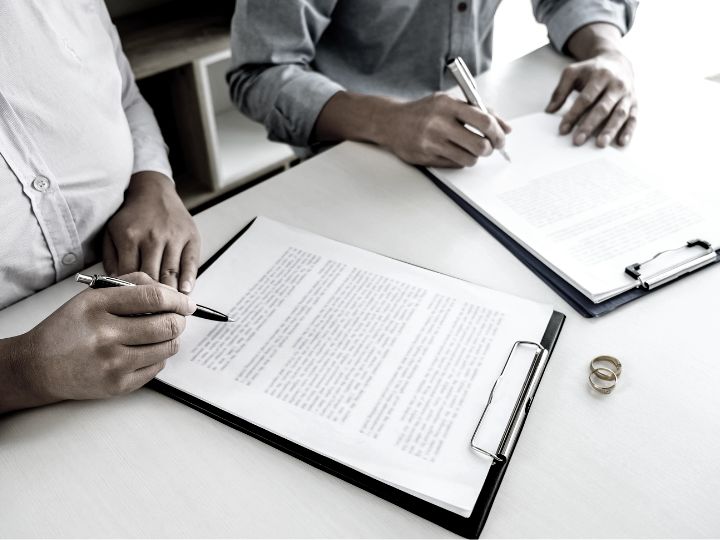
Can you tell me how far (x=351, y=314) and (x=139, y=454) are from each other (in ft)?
0.81

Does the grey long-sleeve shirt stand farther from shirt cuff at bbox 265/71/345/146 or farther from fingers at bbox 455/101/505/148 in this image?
fingers at bbox 455/101/505/148

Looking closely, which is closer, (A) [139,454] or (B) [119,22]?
(A) [139,454]

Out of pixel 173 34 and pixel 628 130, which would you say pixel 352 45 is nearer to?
pixel 628 130

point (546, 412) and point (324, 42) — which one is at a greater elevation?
point (324, 42)

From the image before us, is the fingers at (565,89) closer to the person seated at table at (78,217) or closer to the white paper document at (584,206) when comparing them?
the white paper document at (584,206)

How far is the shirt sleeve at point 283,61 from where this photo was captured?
0.98m

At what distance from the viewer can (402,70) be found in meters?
1.18

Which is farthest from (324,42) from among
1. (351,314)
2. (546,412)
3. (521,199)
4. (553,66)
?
(546,412)

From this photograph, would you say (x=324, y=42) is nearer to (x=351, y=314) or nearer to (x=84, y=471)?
(x=351, y=314)

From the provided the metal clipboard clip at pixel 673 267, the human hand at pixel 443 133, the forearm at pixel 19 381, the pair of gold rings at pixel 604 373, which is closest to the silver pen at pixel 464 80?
the human hand at pixel 443 133

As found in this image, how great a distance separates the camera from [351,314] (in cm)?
64

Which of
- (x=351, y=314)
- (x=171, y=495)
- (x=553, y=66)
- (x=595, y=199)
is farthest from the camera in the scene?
(x=553, y=66)

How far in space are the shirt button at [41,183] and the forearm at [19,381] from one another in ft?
0.64

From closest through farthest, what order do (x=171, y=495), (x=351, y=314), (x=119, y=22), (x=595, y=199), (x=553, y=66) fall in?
(x=171, y=495)
(x=351, y=314)
(x=595, y=199)
(x=553, y=66)
(x=119, y=22)
